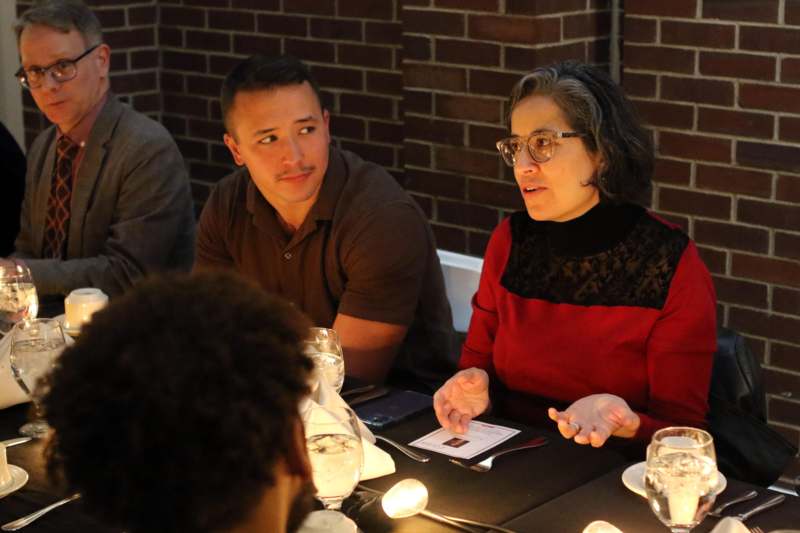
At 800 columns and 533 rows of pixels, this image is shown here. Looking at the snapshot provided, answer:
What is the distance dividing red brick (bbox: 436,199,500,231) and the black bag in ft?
4.91

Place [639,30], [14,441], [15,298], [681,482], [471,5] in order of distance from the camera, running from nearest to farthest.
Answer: [681,482]
[14,441]
[15,298]
[639,30]
[471,5]

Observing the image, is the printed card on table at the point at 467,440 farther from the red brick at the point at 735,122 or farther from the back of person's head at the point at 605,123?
the red brick at the point at 735,122

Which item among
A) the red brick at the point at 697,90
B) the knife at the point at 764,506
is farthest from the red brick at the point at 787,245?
the knife at the point at 764,506

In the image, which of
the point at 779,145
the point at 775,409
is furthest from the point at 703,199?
the point at 775,409

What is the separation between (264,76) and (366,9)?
5.05 ft

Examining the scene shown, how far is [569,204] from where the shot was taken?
2.35 meters

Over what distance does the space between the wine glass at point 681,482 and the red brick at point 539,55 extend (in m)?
2.12

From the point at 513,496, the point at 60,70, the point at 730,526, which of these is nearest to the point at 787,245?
the point at 513,496

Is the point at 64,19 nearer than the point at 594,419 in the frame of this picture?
No

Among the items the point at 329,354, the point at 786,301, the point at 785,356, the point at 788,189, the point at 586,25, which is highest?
the point at 586,25

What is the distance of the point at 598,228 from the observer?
2.36m

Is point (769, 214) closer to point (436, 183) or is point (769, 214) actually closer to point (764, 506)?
point (436, 183)

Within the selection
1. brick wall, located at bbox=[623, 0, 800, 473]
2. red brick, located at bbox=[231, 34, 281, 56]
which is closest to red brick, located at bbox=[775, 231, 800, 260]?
brick wall, located at bbox=[623, 0, 800, 473]

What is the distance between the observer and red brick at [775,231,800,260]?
336cm
